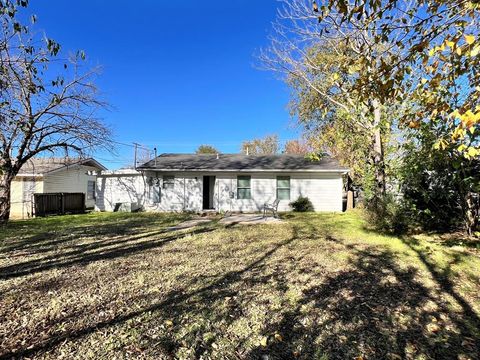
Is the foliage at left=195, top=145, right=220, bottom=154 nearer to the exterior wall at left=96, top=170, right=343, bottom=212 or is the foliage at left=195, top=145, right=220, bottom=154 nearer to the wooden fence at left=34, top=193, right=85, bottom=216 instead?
the wooden fence at left=34, top=193, right=85, bottom=216

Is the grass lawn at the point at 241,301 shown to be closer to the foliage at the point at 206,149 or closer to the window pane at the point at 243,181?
the window pane at the point at 243,181

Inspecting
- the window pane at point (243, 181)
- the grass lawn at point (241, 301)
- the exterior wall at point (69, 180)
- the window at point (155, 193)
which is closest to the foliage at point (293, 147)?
the window pane at point (243, 181)

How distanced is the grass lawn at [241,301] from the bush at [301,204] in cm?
873

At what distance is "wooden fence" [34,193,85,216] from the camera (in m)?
15.9

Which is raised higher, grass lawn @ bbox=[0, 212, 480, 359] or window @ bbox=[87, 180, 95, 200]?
window @ bbox=[87, 180, 95, 200]

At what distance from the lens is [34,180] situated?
61.4 feet

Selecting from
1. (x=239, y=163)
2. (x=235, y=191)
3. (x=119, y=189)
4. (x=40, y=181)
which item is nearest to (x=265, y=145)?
(x=239, y=163)

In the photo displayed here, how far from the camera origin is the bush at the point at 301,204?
16453mm

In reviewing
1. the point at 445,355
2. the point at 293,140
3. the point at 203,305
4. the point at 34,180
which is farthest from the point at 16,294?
the point at 293,140

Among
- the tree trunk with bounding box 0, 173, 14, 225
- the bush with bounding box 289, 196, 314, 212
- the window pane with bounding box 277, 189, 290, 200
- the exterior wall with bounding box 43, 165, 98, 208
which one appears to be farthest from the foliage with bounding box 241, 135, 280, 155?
the tree trunk with bounding box 0, 173, 14, 225

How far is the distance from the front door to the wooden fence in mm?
7497

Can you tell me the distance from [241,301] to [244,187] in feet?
42.6

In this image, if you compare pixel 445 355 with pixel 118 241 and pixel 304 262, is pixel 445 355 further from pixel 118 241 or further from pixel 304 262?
pixel 118 241

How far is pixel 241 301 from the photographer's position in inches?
160
